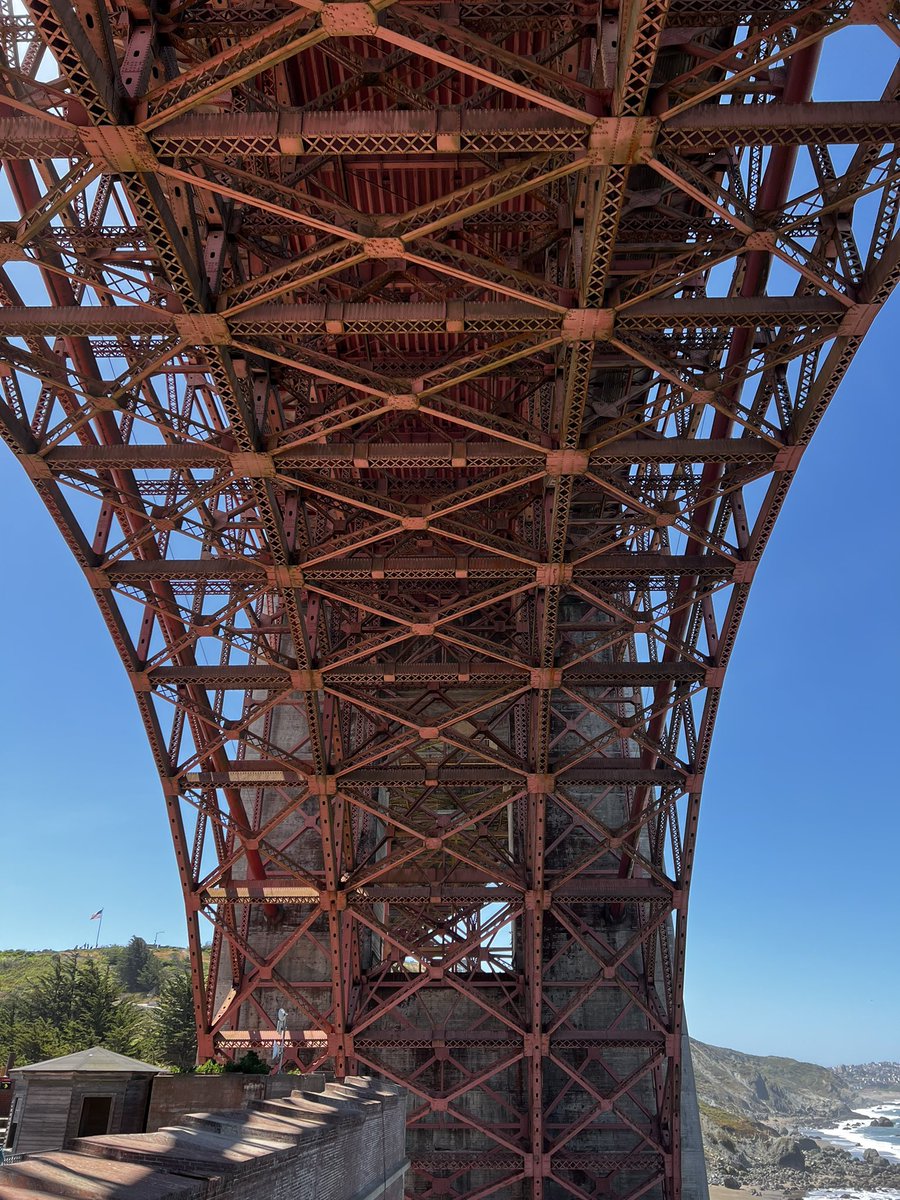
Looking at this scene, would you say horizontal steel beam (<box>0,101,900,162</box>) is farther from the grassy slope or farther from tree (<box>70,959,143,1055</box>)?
the grassy slope

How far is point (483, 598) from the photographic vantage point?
22.8 m

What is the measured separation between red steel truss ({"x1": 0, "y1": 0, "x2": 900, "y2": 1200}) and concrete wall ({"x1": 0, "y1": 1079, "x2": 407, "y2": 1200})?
9656mm

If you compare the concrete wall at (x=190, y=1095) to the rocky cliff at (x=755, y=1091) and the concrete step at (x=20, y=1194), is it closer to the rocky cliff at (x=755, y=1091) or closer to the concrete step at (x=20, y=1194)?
the concrete step at (x=20, y=1194)

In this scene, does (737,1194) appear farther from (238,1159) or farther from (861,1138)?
(238,1159)

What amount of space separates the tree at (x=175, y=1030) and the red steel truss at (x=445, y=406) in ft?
76.2

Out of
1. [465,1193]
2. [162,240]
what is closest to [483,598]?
[162,240]

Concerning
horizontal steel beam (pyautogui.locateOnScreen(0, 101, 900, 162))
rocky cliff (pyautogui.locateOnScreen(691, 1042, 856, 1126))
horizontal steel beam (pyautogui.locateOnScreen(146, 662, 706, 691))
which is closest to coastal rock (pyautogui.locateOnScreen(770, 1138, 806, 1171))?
rocky cliff (pyautogui.locateOnScreen(691, 1042, 856, 1126))

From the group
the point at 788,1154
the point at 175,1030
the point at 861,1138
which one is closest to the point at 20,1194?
the point at 175,1030

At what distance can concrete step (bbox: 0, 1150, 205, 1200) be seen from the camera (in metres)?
7.40

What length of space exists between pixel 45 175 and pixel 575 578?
13.2 m

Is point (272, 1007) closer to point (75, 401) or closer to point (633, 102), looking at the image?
point (75, 401)

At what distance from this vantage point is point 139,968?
10569cm

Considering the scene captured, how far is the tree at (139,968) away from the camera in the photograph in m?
103

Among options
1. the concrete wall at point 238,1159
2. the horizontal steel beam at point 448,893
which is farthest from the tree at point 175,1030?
the concrete wall at point 238,1159
